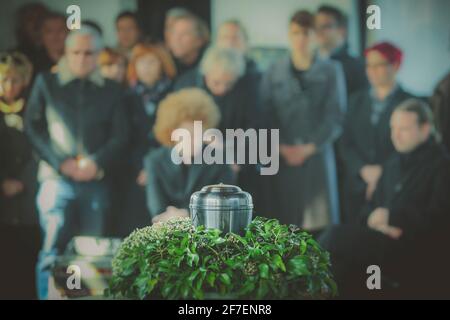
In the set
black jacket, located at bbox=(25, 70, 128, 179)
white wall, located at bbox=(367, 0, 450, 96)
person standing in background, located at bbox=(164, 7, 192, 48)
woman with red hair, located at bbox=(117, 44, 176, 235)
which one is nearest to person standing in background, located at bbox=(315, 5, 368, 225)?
white wall, located at bbox=(367, 0, 450, 96)

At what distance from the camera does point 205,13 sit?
4.77 meters

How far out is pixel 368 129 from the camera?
477cm

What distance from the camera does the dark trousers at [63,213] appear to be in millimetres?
4793

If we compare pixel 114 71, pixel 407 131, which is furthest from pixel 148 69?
pixel 407 131

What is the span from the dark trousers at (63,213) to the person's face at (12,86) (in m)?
0.63

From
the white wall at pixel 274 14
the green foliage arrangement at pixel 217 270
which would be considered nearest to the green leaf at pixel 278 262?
the green foliage arrangement at pixel 217 270

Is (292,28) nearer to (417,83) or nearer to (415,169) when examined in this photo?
(417,83)

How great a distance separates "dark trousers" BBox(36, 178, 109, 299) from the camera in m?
4.79

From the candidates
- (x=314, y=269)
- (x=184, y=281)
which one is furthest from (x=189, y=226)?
(x=314, y=269)

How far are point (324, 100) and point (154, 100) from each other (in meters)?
1.14

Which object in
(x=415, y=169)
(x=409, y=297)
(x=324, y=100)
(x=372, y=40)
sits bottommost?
(x=409, y=297)

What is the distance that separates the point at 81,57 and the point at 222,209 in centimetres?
181

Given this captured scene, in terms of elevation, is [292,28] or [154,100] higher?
[292,28]
